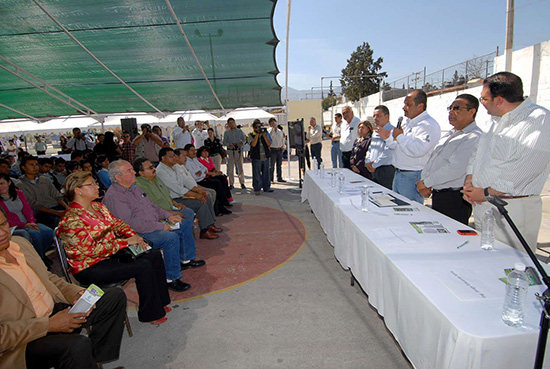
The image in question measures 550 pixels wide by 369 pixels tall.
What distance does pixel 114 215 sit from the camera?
3199mm

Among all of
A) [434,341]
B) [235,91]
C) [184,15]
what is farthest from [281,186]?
[434,341]

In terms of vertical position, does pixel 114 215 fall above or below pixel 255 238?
above

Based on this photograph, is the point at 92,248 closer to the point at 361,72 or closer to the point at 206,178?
the point at 206,178

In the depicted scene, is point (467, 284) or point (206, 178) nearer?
point (467, 284)

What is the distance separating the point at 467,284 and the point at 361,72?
42940 millimetres

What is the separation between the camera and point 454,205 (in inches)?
122

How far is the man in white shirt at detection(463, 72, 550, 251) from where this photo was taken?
208 centimetres

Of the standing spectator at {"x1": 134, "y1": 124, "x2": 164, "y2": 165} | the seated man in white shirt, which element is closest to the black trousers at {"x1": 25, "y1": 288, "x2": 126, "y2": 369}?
the seated man in white shirt

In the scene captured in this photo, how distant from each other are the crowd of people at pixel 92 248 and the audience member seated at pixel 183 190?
0.6 inches

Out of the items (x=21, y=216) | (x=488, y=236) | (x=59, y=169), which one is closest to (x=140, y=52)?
(x=59, y=169)

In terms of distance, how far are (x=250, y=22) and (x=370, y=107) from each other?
72.9 ft

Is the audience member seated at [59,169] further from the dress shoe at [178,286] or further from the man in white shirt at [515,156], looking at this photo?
the man in white shirt at [515,156]

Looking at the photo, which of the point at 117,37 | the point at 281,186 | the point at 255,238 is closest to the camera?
the point at 255,238

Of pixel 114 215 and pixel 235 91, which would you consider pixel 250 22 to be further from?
pixel 114 215
